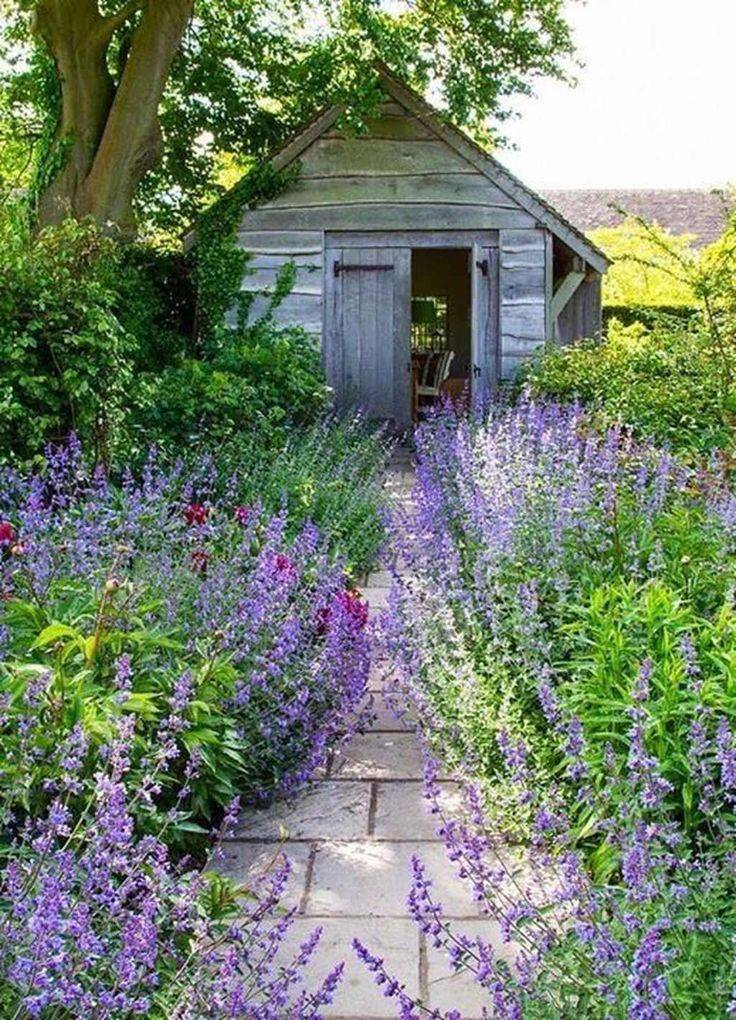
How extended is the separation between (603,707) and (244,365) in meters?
7.75

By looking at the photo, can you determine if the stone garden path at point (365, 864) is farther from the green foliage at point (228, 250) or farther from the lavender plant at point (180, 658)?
the green foliage at point (228, 250)

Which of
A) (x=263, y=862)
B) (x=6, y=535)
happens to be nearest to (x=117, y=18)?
(x=6, y=535)

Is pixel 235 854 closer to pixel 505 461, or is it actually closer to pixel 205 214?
pixel 505 461

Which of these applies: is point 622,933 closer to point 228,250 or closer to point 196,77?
point 228,250

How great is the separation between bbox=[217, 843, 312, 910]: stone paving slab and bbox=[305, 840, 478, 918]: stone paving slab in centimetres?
4

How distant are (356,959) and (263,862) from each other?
2.01 ft

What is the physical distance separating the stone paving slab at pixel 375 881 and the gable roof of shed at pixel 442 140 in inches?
389

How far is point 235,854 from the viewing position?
11.1ft

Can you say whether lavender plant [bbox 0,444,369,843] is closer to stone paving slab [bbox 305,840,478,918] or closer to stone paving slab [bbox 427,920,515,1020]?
stone paving slab [bbox 305,840,478,918]

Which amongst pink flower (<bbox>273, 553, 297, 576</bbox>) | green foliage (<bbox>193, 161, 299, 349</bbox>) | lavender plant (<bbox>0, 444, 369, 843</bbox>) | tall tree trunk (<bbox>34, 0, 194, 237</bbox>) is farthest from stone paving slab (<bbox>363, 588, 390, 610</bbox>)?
tall tree trunk (<bbox>34, 0, 194, 237</bbox>)

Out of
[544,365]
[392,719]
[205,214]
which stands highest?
[205,214]

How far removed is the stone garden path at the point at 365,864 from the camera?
8.77 ft

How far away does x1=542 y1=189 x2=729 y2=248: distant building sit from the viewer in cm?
3038

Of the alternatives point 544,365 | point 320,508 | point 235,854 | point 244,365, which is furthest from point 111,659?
point 544,365
